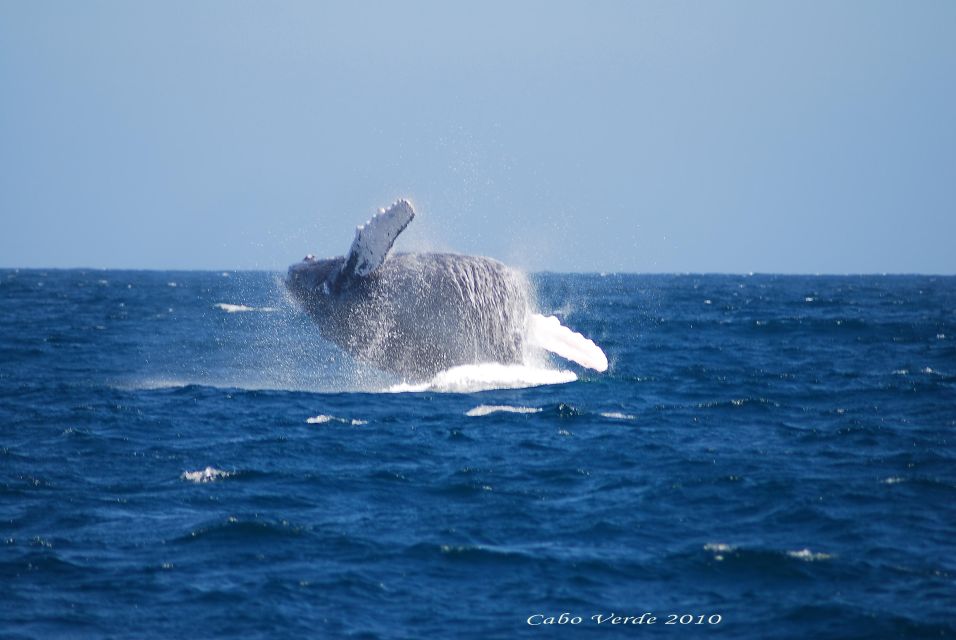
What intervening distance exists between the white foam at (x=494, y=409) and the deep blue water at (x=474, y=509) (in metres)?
0.15

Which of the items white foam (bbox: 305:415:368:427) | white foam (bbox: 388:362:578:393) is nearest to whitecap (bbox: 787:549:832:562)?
white foam (bbox: 305:415:368:427)

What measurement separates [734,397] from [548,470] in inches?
287

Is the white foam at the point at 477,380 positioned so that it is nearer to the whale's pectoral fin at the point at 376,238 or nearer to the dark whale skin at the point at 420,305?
the dark whale skin at the point at 420,305

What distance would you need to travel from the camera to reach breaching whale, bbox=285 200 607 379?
15.2 meters

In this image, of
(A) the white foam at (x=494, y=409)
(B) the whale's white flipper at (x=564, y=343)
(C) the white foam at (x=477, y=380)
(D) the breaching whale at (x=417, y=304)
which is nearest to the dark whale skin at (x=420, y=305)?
(D) the breaching whale at (x=417, y=304)

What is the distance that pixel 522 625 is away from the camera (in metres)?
7.42

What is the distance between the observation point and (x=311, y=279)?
15602mm

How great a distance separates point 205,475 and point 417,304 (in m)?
4.66

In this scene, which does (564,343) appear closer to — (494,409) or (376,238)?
(494,409)

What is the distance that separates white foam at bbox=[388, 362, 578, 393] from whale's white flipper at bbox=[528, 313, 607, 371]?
0.64 meters

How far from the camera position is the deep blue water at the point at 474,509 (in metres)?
7.70

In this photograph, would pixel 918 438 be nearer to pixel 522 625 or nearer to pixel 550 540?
pixel 550 540

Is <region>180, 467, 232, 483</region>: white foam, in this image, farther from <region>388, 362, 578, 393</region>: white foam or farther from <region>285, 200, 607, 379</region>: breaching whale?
<region>388, 362, 578, 393</region>: white foam

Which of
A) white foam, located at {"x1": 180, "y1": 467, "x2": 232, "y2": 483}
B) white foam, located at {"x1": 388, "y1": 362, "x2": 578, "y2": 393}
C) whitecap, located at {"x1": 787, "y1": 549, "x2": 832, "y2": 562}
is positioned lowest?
whitecap, located at {"x1": 787, "y1": 549, "x2": 832, "y2": 562}
